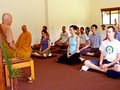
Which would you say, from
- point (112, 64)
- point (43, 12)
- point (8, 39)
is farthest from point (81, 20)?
point (8, 39)

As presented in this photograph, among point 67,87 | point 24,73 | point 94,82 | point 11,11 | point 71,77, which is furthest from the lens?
point 11,11

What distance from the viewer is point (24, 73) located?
12.8 feet

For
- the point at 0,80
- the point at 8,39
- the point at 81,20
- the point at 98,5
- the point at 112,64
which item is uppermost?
the point at 98,5

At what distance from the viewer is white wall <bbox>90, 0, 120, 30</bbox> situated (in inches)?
325

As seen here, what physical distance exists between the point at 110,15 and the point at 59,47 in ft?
9.92

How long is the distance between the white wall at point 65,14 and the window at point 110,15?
2.96ft

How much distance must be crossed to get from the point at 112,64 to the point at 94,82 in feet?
1.96

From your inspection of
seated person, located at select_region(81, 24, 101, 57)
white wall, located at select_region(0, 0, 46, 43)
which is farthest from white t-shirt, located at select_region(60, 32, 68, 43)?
seated person, located at select_region(81, 24, 101, 57)

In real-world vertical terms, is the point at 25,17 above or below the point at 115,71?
above

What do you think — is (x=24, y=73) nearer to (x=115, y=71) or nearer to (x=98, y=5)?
(x=115, y=71)

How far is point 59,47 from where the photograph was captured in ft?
23.8

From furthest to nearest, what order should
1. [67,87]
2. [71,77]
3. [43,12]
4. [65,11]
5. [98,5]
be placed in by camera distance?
[98,5] < [65,11] < [43,12] < [71,77] < [67,87]

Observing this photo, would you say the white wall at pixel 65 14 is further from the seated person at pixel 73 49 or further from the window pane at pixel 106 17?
the seated person at pixel 73 49

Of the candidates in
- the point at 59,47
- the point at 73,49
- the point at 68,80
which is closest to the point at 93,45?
the point at 73,49
